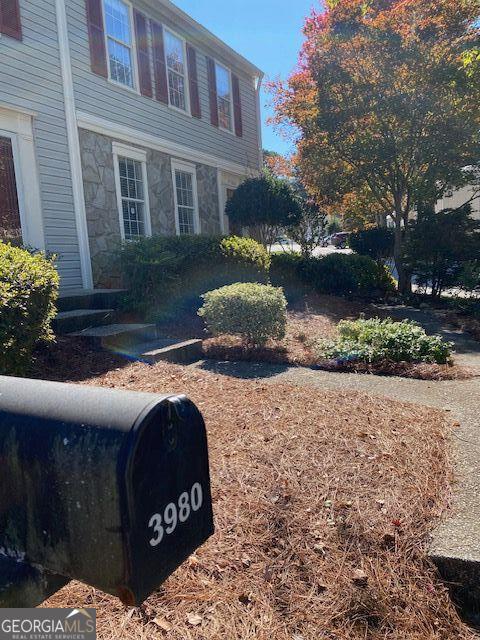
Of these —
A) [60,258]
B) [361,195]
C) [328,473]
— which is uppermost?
[361,195]

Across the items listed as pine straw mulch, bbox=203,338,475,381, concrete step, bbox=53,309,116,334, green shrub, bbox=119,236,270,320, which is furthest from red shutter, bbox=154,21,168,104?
pine straw mulch, bbox=203,338,475,381

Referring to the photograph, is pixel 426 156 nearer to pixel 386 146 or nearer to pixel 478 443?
pixel 386 146

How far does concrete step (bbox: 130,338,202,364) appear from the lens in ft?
17.5

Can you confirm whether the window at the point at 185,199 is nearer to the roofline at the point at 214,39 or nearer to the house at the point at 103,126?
the house at the point at 103,126

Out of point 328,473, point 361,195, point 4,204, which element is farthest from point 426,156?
point 328,473

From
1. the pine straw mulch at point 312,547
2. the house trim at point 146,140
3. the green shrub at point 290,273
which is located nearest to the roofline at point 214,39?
the house trim at point 146,140

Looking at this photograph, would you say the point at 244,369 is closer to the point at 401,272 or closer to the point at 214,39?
the point at 401,272

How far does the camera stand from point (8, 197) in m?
6.93

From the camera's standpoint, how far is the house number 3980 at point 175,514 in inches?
34.0

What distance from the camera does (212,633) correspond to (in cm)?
171

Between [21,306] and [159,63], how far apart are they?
819cm

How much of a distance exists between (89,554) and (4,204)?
7.14m

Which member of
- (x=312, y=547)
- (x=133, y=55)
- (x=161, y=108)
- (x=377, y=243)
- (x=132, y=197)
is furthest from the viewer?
(x=377, y=243)

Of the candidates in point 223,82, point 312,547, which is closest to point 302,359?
point 312,547
